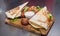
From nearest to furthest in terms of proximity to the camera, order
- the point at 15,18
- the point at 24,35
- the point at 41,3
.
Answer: the point at 24,35 → the point at 15,18 → the point at 41,3

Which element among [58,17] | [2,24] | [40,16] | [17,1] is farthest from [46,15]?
[17,1]

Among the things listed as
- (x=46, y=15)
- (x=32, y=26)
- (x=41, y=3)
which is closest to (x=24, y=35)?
(x=32, y=26)

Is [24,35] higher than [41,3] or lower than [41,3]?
lower

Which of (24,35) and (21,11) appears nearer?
(24,35)

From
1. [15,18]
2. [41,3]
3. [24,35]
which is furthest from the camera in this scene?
[41,3]

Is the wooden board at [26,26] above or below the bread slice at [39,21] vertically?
below

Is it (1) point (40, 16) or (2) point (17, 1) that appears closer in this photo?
(1) point (40, 16)

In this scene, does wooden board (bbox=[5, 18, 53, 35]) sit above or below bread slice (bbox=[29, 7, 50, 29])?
below

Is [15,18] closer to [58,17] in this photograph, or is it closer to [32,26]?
[32,26]

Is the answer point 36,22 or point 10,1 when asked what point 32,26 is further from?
point 10,1
